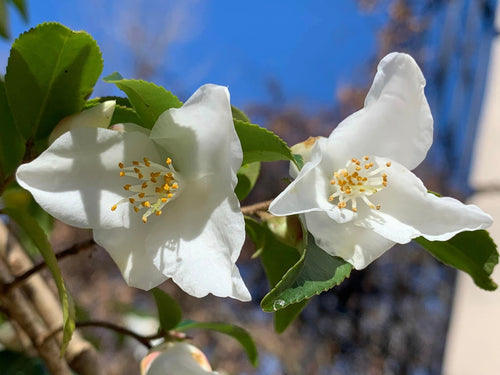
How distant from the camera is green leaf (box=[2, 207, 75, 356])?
38 centimetres

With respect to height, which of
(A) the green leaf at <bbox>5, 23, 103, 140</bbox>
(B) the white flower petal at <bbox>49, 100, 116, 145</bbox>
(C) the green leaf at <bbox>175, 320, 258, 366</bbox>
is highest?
(A) the green leaf at <bbox>5, 23, 103, 140</bbox>

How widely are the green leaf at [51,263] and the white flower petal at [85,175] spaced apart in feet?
0.15

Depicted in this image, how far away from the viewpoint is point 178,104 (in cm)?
41

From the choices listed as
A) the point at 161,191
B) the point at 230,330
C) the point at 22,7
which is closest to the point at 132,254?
the point at 161,191

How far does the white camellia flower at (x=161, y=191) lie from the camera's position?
374 millimetres

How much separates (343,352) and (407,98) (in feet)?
12.1

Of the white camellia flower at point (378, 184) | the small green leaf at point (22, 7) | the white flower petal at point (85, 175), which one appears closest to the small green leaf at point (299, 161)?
the white camellia flower at point (378, 184)

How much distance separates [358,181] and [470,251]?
0.38ft

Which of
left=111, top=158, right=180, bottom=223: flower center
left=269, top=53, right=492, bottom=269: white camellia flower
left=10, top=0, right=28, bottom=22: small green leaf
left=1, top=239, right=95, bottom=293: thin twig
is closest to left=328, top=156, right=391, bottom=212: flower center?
left=269, top=53, right=492, bottom=269: white camellia flower

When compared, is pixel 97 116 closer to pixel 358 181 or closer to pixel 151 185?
pixel 151 185

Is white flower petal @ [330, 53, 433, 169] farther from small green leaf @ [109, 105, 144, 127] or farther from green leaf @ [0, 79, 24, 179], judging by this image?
green leaf @ [0, 79, 24, 179]

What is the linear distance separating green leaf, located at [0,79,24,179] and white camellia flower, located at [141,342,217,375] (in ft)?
0.71

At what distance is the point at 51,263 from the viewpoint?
0.42 metres

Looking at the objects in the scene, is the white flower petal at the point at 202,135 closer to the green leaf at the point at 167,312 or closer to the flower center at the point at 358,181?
the flower center at the point at 358,181
